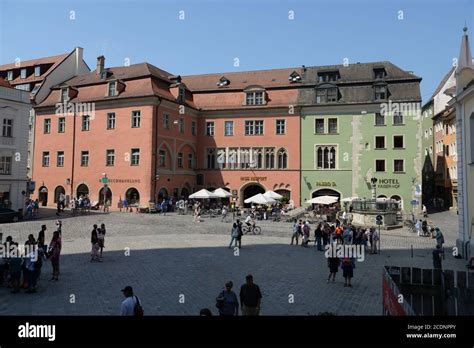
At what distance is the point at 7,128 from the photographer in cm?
3197

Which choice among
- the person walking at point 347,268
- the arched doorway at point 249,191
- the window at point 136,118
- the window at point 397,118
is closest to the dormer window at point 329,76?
the window at point 397,118

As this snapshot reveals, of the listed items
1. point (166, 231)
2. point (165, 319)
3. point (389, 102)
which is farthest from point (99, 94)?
point (165, 319)

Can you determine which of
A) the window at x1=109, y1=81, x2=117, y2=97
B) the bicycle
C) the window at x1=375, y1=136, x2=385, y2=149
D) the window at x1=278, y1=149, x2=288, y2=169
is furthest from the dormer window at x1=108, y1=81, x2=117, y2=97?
the window at x1=375, y1=136, x2=385, y2=149

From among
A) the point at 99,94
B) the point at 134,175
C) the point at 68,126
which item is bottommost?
the point at 134,175

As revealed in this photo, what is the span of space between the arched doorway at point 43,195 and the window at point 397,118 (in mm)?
39471

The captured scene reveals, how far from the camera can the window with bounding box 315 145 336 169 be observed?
44500 mm

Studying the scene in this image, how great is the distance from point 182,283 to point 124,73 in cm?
3598

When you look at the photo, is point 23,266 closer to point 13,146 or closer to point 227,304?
point 227,304

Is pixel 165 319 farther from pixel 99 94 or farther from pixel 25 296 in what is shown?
pixel 99 94

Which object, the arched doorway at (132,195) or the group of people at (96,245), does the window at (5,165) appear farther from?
the group of people at (96,245)

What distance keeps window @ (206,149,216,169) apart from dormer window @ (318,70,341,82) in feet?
49.4

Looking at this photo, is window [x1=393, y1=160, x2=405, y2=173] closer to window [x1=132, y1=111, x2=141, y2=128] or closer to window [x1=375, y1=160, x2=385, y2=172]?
window [x1=375, y1=160, x2=385, y2=172]

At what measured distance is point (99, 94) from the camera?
43250 mm

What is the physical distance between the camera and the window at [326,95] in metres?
44.3
